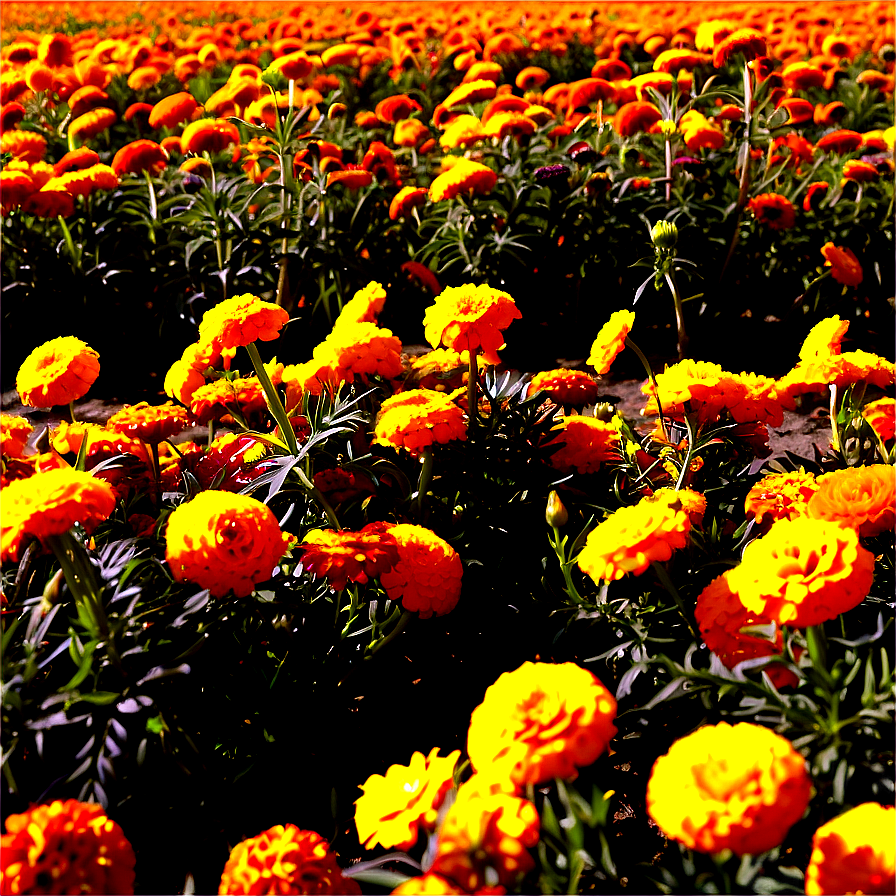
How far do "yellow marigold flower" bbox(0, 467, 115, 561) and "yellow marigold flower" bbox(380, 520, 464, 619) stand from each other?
0.56 metres

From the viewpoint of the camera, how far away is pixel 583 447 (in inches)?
89.7

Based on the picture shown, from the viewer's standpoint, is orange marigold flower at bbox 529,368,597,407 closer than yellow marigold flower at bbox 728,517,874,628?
No

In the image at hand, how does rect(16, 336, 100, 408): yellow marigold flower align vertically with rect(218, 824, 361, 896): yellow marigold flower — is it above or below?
above

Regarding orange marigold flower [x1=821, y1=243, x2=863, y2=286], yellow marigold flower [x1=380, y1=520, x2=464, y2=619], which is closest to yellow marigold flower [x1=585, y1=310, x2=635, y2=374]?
yellow marigold flower [x1=380, y1=520, x2=464, y2=619]

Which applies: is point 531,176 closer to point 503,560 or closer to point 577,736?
point 503,560

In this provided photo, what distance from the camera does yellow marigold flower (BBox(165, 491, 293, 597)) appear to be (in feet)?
5.11

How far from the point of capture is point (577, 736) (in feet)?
4.01

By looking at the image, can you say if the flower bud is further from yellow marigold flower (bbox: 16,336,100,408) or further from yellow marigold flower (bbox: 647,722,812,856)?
yellow marigold flower (bbox: 16,336,100,408)

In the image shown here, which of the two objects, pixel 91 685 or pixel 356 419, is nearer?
pixel 91 685

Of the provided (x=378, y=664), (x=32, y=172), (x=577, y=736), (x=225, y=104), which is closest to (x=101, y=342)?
(x=32, y=172)

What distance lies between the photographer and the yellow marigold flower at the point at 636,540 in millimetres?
1492

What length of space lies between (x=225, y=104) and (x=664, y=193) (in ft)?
6.71

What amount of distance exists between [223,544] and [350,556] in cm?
28

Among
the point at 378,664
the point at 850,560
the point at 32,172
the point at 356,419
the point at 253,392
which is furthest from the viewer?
the point at 32,172
